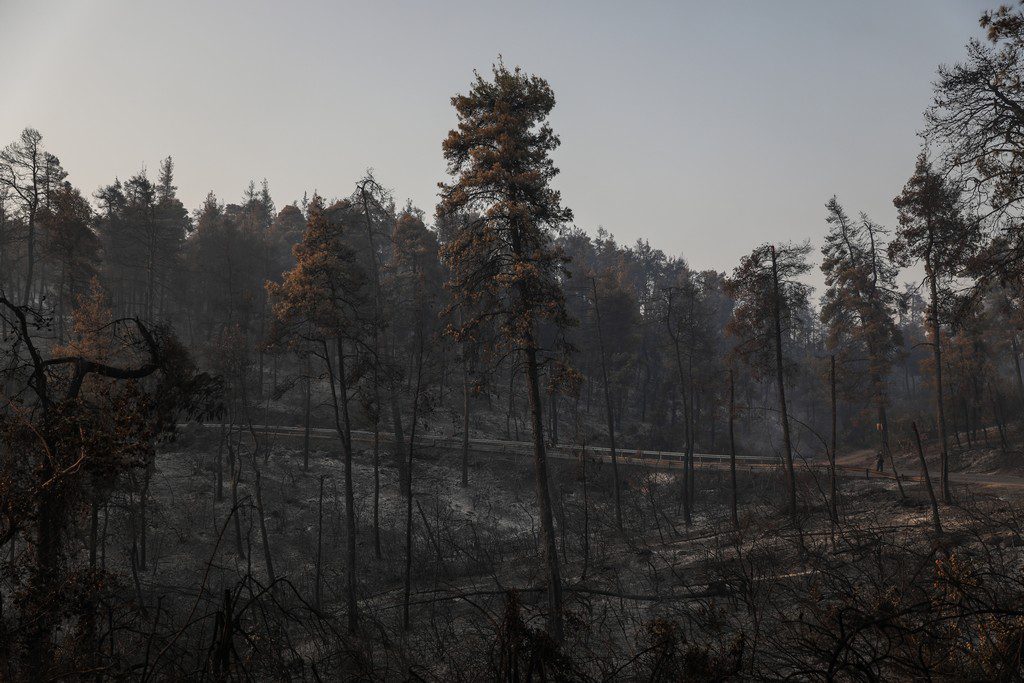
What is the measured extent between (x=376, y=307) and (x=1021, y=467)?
35649 millimetres

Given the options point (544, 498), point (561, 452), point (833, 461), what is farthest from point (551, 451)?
point (544, 498)

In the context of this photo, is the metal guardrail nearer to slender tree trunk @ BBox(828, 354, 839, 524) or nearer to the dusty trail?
the dusty trail

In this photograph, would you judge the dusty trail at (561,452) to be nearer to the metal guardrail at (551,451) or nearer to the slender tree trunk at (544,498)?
the metal guardrail at (551,451)

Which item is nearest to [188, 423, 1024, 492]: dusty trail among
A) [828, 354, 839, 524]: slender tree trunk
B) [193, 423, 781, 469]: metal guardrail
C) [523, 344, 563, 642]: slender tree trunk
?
[193, 423, 781, 469]: metal guardrail

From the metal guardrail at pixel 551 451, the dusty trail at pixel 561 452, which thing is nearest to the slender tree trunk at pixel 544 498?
the dusty trail at pixel 561 452

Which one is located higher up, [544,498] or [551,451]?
[544,498]

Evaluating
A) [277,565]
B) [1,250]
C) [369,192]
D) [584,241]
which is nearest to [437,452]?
[277,565]

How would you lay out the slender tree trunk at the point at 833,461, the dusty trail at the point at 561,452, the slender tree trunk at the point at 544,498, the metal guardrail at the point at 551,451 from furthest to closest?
1. the metal guardrail at the point at 551,451
2. the dusty trail at the point at 561,452
3. the slender tree trunk at the point at 833,461
4. the slender tree trunk at the point at 544,498

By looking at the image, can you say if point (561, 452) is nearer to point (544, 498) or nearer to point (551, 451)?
point (551, 451)

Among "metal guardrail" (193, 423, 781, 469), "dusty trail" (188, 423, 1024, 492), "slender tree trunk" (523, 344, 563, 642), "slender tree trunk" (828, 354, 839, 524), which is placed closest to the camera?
"slender tree trunk" (523, 344, 563, 642)

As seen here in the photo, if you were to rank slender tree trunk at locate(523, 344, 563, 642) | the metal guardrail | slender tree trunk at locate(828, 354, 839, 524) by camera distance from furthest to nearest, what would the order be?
1. the metal guardrail
2. slender tree trunk at locate(828, 354, 839, 524)
3. slender tree trunk at locate(523, 344, 563, 642)

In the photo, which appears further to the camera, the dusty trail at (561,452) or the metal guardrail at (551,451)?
the metal guardrail at (551,451)

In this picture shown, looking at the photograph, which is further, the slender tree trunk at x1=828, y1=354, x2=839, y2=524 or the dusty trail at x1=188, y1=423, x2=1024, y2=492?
the dusty trail at x1=188, y1=423, x2=1024, y2=492

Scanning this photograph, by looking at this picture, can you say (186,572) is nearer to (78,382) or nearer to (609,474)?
(78,382)
